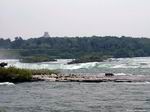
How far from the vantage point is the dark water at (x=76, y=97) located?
4744cm

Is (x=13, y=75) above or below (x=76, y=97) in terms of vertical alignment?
above

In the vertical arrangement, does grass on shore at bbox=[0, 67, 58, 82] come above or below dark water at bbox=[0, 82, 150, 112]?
above

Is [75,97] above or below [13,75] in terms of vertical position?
below

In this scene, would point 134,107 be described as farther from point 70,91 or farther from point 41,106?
point 70,91

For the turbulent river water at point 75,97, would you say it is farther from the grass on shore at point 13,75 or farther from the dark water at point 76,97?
the grass on shore at point 13,75

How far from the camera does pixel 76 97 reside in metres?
56.8

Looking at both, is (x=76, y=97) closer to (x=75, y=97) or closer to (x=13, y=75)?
(x=75, y=97)

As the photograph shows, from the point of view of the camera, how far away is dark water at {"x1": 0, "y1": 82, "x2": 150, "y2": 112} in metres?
47.4

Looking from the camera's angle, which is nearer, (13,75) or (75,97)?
(75,97)

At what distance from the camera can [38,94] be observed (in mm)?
60281

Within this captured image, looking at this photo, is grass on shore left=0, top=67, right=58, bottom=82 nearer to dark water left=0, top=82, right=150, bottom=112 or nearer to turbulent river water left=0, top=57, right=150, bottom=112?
turbulent river water left=0, top=57, right=150, bottom=112

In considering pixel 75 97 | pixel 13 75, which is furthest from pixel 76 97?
pixel 13 75

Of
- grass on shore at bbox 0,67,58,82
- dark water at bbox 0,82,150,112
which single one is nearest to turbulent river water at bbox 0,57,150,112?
dark water at bbox 0,82,150,112

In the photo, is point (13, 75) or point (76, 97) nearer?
point (76, 97)
